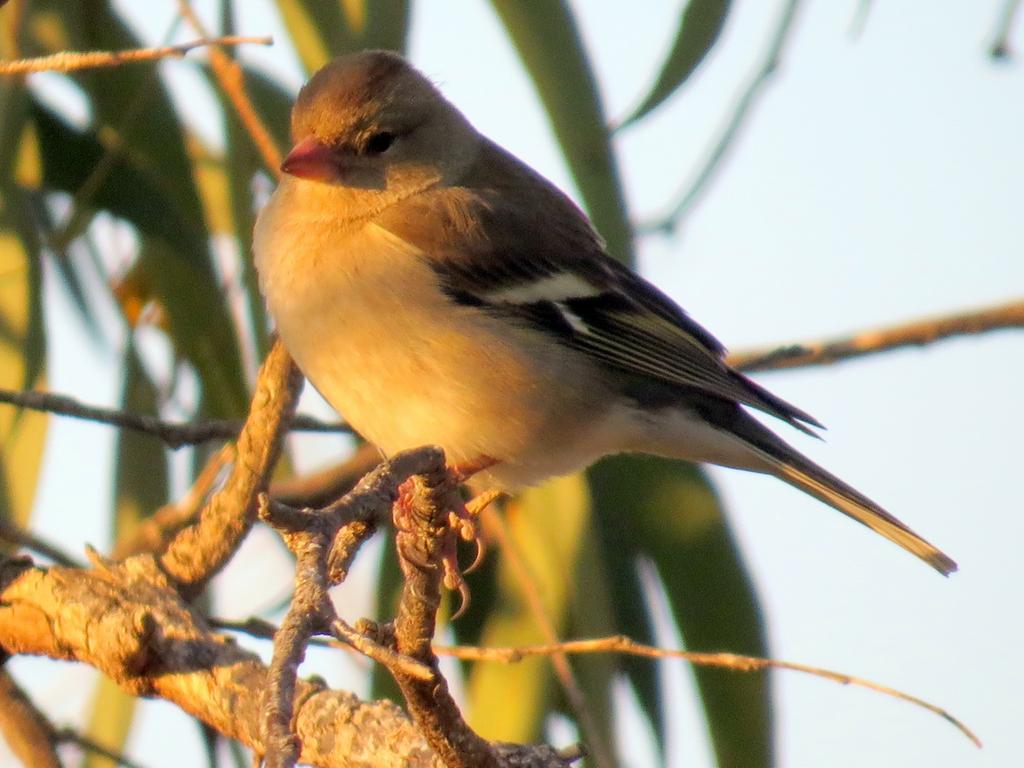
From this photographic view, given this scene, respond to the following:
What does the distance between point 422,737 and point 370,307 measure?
2.97 ft

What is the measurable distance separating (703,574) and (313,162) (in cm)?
99

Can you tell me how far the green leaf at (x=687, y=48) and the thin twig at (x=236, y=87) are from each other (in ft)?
2.21

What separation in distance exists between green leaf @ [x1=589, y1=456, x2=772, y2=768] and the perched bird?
0.12 meters

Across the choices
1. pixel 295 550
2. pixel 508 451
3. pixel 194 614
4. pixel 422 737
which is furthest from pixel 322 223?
pixel 295 550

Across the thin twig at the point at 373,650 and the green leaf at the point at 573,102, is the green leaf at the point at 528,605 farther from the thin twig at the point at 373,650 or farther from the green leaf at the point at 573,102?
the thin twig at the point at 373,650

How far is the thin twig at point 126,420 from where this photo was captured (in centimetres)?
215

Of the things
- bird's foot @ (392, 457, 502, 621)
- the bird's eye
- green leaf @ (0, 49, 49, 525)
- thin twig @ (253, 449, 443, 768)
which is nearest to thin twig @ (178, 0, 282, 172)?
the bird's eye

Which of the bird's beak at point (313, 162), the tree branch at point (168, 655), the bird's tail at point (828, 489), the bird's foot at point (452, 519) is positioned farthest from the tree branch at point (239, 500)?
the bird's tail at point (828, 489)

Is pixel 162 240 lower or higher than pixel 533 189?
lower

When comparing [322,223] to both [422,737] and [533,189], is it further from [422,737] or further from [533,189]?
[422,737]

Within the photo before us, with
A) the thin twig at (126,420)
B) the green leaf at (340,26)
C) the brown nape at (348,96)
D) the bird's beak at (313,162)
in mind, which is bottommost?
the thin twig at (126,420)

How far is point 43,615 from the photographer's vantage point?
2133 millimetres

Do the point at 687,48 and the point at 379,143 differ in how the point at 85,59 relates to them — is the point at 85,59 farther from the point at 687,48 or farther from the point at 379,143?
the point at 379,143

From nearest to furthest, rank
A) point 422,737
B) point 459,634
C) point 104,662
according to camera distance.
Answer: point 422,737
point 104,662
point 459,634
